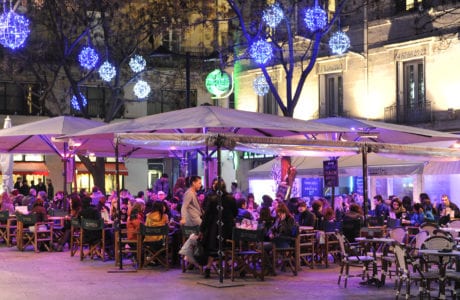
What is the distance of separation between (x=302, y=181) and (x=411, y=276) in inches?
807

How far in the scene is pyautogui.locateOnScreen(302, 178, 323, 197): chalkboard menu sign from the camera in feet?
103

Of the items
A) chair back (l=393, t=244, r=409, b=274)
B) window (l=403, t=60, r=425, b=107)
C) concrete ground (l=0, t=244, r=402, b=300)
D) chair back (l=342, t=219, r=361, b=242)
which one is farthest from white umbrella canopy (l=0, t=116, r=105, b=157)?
window (l=403, t=60, r=425, b=107)

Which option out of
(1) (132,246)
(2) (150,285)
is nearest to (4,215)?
(1) (132,246)

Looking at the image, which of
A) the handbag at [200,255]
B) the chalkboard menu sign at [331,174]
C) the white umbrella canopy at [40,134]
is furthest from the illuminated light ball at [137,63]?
the handbag at [200,255]

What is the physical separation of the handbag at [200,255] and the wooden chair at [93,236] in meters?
3.18

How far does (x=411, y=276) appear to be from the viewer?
1129 cm

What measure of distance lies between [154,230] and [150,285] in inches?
72.5

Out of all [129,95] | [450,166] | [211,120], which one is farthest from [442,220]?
[129,95]

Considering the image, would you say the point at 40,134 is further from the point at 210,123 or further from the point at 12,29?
the point at 210,123

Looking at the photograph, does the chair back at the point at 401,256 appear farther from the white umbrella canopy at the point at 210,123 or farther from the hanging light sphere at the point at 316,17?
the hanging light sphere at the point at 316,17

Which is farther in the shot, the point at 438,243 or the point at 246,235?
the point at 246,235

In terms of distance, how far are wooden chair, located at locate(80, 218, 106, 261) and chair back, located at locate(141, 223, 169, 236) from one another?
1.90 metres

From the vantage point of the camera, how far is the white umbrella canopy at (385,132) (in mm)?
17766

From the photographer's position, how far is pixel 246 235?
44.1 feet
